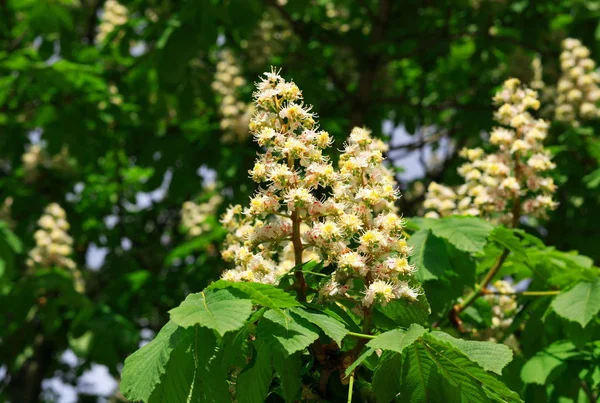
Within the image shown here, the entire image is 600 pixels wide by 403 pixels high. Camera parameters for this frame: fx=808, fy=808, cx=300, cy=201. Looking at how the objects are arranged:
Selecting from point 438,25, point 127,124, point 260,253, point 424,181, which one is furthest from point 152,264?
point 260,253

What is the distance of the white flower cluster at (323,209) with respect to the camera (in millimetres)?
2309

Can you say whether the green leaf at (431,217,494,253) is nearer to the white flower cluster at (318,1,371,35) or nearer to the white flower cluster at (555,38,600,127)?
the white flower cluster at (555,38,600,127)

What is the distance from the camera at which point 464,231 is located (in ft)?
10.8

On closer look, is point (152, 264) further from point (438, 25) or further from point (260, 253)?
point (260, 253)

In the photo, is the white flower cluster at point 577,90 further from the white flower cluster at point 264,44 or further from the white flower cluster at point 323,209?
the white flower cluster at point 323,209

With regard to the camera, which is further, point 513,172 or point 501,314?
point 501,314

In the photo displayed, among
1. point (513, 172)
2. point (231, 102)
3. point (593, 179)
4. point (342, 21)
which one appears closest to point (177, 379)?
point (513, 172)

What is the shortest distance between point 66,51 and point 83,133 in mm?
853

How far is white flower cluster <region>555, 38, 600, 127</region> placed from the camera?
19.0ft

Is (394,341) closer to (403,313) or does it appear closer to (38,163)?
(403,313)

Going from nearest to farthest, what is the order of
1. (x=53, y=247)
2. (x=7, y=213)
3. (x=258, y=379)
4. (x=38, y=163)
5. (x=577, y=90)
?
(x=258, y=379), (x=577, y=90), (x=53, y=247), (x=38, y=163), (x=7, y=213)

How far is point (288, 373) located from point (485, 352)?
1.72 feet

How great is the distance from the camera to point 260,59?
727cm

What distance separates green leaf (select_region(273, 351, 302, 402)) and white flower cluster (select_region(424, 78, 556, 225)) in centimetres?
191
